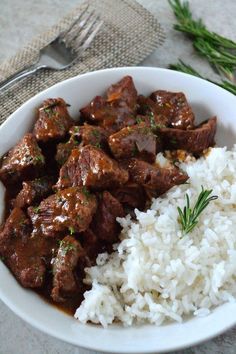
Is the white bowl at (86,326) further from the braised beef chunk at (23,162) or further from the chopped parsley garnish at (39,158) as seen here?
the chopped parsley garnish at (39,158)

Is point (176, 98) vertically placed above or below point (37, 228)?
above

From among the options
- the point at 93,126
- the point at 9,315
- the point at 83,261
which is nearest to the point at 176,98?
the point at 93,126

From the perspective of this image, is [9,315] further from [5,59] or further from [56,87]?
[5,59]

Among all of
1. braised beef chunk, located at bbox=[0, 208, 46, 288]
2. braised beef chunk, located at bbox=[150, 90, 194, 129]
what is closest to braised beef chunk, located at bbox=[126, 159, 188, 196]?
braised beef chunk, located at bbox=[150, 90, 194, 129]

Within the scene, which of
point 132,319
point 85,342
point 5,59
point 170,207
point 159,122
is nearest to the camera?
point 85,342

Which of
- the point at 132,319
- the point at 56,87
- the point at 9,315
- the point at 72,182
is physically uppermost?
the point at 56,87

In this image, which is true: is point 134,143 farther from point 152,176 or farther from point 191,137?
point 191,137

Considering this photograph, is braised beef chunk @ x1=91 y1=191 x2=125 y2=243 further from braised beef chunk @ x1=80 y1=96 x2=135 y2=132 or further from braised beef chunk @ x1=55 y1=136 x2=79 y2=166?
braised beef chunk @ x1=80 y1=96 x2=135 y2=132

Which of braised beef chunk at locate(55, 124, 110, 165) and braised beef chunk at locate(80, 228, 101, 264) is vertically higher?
braised beef chunk at locate(55, 124, 110, 165)
